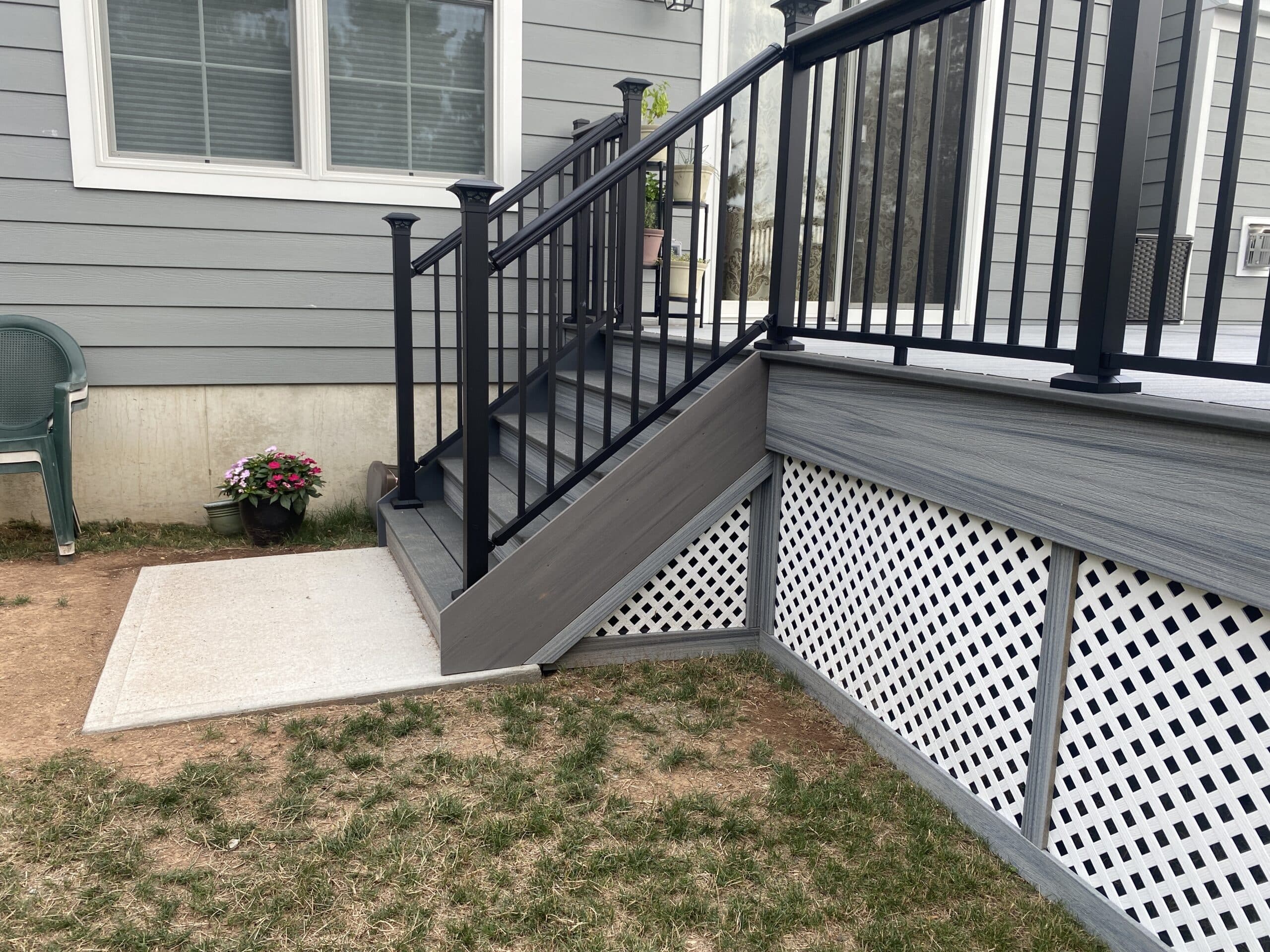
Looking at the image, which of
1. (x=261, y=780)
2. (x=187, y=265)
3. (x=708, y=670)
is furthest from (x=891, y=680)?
(x=187, y=265)

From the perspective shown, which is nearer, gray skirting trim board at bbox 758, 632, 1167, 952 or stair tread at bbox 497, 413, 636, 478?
gray skirting trim board at bbox 758, 632, 1167, 952

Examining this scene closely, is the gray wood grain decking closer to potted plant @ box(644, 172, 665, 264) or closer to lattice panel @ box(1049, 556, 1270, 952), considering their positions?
lattice panel @ box(1049, 556, 1270, 952)

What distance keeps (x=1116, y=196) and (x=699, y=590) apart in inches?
68.1

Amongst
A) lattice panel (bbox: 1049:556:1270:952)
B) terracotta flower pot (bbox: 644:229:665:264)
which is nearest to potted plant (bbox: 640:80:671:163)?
terracotta flower pot (bbox: 644:229:665:264)

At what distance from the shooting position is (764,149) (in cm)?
489

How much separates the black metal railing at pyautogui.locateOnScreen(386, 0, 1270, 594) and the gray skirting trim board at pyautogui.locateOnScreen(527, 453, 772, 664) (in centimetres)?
32

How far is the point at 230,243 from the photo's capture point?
13.9ft

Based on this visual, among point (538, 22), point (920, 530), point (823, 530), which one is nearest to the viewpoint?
point (920, 530)

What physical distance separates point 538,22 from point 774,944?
4.21 m

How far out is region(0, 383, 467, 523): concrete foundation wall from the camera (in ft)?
13.8

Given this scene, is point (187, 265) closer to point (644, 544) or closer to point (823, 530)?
point (644, 544)

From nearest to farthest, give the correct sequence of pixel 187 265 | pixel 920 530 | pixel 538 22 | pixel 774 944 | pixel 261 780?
pixel 774 944, pixel 261 780, pixel 920 530, pixel 187 265, pixel 538 22

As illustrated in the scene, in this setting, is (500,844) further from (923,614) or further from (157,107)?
(157,107)

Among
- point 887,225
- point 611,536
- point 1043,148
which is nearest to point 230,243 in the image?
point 611,536
